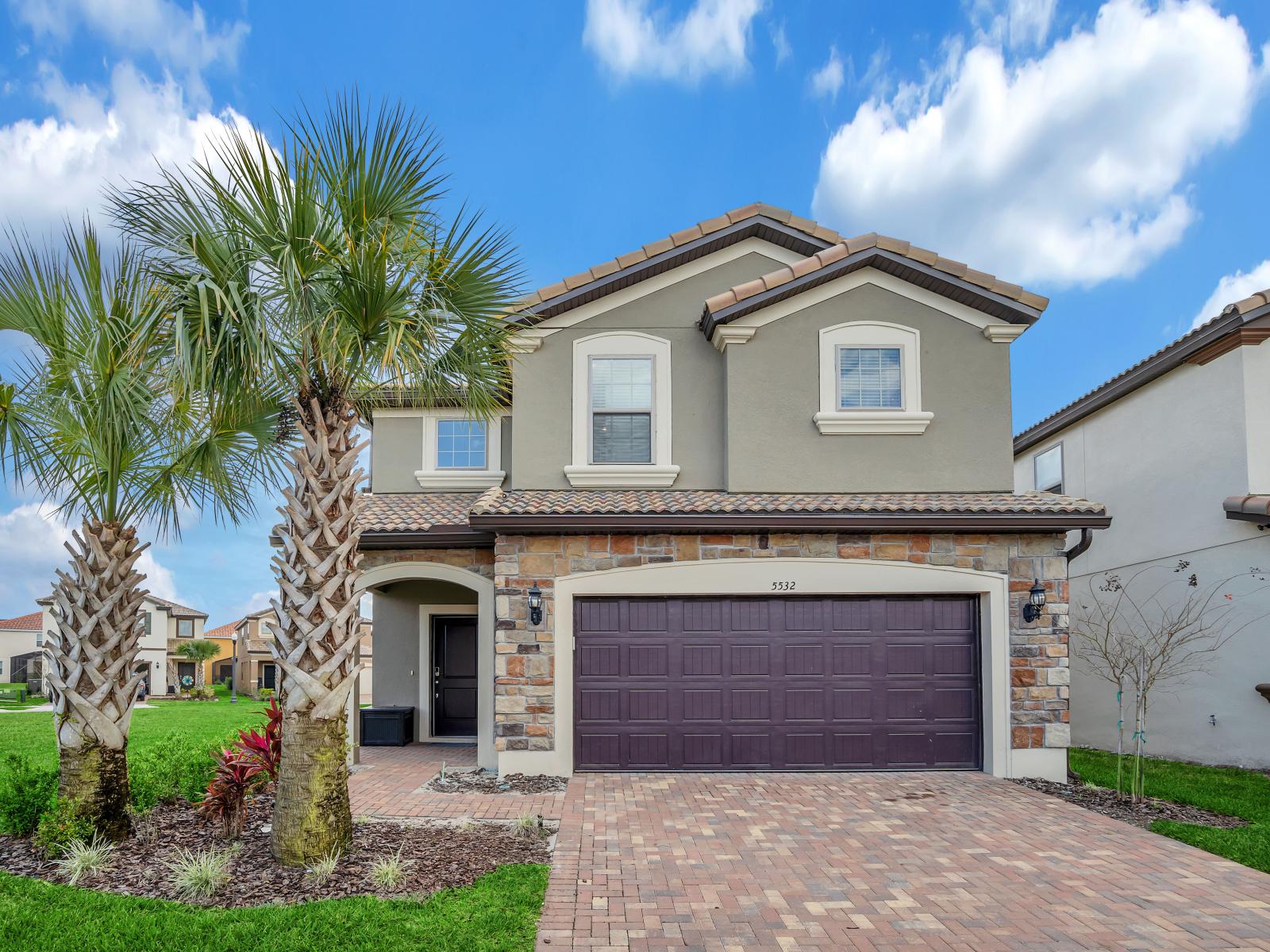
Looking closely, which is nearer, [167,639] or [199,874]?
[199,874]

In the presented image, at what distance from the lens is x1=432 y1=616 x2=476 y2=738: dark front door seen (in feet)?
50.0

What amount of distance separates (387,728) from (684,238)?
9.13 meters

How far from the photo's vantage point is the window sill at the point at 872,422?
39.0 feet

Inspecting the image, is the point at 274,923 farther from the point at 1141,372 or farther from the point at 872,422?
the point at 1141,372

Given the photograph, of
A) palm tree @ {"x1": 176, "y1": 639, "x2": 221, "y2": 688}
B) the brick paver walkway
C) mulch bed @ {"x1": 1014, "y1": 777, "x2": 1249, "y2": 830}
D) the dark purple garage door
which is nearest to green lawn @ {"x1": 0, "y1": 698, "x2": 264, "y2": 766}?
the brick paver walkway

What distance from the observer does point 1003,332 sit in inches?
476

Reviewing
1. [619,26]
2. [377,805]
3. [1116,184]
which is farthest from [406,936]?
[1116,184]

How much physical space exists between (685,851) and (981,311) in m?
8.41

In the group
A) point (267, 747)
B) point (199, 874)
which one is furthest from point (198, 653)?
point (199, 874)

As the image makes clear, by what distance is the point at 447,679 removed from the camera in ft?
50.2

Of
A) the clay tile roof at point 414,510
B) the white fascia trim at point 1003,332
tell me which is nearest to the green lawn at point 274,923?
the clay tile roof at point 414,510

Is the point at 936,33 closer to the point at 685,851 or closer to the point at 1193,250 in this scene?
the point at 1193,250

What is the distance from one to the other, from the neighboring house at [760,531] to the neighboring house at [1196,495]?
286 centimetres

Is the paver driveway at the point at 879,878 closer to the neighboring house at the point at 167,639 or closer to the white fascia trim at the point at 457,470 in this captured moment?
the white fascia trim at the point at 457,470
